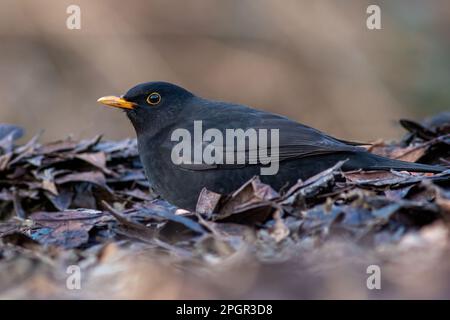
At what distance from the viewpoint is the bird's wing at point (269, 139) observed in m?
5.09

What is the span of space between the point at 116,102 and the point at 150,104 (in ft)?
0.90

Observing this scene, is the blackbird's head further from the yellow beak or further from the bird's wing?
the bird's wing

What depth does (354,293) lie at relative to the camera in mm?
2975

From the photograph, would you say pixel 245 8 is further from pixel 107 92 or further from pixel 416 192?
pixel 416 192

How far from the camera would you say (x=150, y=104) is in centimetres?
599

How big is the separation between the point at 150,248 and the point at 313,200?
97 centimetres

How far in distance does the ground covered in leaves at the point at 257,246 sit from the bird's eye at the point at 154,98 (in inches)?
57.3

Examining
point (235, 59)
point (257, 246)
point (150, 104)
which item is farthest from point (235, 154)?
point (235, 59)

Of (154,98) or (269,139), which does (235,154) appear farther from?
(154,98)

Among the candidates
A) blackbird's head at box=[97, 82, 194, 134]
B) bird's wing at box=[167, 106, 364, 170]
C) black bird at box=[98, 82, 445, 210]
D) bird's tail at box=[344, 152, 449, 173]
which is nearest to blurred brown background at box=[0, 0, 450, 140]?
blackbird's head at box=[97, 82, 194, 134]

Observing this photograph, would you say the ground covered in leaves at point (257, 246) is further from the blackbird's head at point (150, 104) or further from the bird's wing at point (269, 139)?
the blackbird's head at point (150, 104)

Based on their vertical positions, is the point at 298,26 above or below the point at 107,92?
above

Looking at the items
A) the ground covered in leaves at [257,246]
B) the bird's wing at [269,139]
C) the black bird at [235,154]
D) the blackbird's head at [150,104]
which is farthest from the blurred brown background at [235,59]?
the ground covered in leaves at [257,246]

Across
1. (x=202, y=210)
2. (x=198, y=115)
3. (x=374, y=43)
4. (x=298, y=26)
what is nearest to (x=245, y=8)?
(x=298, y=26)
